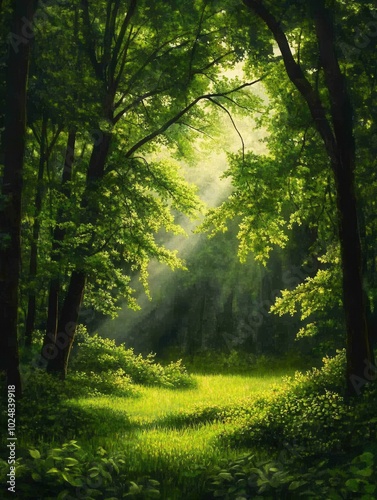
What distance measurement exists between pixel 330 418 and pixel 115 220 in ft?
24.5

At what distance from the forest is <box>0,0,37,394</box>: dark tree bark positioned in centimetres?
3

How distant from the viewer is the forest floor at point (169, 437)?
626 centimetres

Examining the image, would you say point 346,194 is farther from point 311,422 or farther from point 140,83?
point 140,83

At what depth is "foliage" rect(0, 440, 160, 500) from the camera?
5.07m

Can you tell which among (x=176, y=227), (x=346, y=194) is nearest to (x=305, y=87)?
(x=346, y=194)

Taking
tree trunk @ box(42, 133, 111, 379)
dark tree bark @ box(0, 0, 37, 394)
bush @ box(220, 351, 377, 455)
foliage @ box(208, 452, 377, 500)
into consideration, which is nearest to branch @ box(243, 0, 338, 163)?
dark tree bark @ box(0, 0, 37, 394)

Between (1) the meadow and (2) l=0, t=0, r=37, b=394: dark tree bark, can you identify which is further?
(2) l=0, t=0, r=37, b=394: dark tree bark

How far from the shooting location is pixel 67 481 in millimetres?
5148

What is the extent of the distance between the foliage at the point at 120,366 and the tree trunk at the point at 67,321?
145 inches

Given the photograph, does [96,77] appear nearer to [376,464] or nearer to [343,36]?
[343,36]

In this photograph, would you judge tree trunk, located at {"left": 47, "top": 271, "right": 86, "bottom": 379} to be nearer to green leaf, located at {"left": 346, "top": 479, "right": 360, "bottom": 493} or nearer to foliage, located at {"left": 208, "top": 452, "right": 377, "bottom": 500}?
foliage, located at {"left": 208, "top": 452, "right": 377, "bottom": 500}

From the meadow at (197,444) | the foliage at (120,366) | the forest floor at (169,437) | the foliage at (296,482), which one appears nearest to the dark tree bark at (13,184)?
the meadow at (197,444)

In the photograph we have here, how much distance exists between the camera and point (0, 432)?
763cm

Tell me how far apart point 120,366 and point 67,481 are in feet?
47.8
